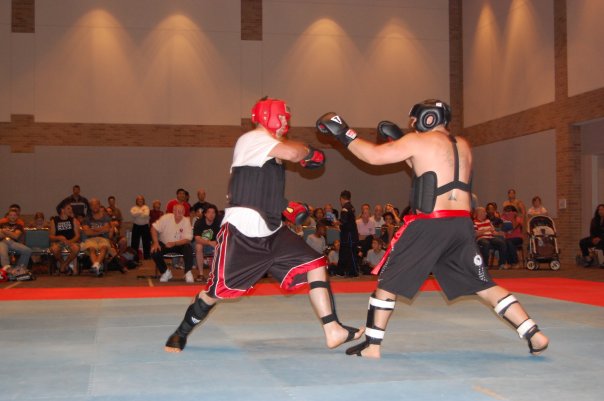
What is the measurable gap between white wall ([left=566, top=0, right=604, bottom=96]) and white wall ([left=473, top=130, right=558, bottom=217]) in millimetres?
1586

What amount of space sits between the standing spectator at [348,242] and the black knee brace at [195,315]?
8001mm

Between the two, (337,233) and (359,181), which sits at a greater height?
(359,181)

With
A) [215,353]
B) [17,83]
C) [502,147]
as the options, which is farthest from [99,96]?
[215,353]

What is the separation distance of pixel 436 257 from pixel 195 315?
1.74 meters

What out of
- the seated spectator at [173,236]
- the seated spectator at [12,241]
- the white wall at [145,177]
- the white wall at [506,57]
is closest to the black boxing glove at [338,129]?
the seated spectator at [173,236]

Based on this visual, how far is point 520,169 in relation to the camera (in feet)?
61.5

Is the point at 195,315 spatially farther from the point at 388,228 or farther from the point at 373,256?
the point at 388,228

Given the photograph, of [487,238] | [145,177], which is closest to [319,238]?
[487,238]

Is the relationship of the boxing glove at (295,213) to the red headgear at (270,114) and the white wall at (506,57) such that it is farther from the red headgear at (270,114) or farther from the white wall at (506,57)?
the white wall at (506,57)

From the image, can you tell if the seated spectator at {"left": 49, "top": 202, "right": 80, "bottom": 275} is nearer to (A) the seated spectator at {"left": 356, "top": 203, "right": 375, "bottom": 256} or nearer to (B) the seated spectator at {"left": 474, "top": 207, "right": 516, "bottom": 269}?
(A) the seated spectator at {"left": 356, "top": 203, "right": 375, "bottom": 256}

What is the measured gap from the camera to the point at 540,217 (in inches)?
601

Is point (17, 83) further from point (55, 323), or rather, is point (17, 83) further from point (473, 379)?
point (473, 379)

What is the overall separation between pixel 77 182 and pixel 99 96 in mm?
2434

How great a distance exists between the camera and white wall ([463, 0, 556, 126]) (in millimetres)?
17844
